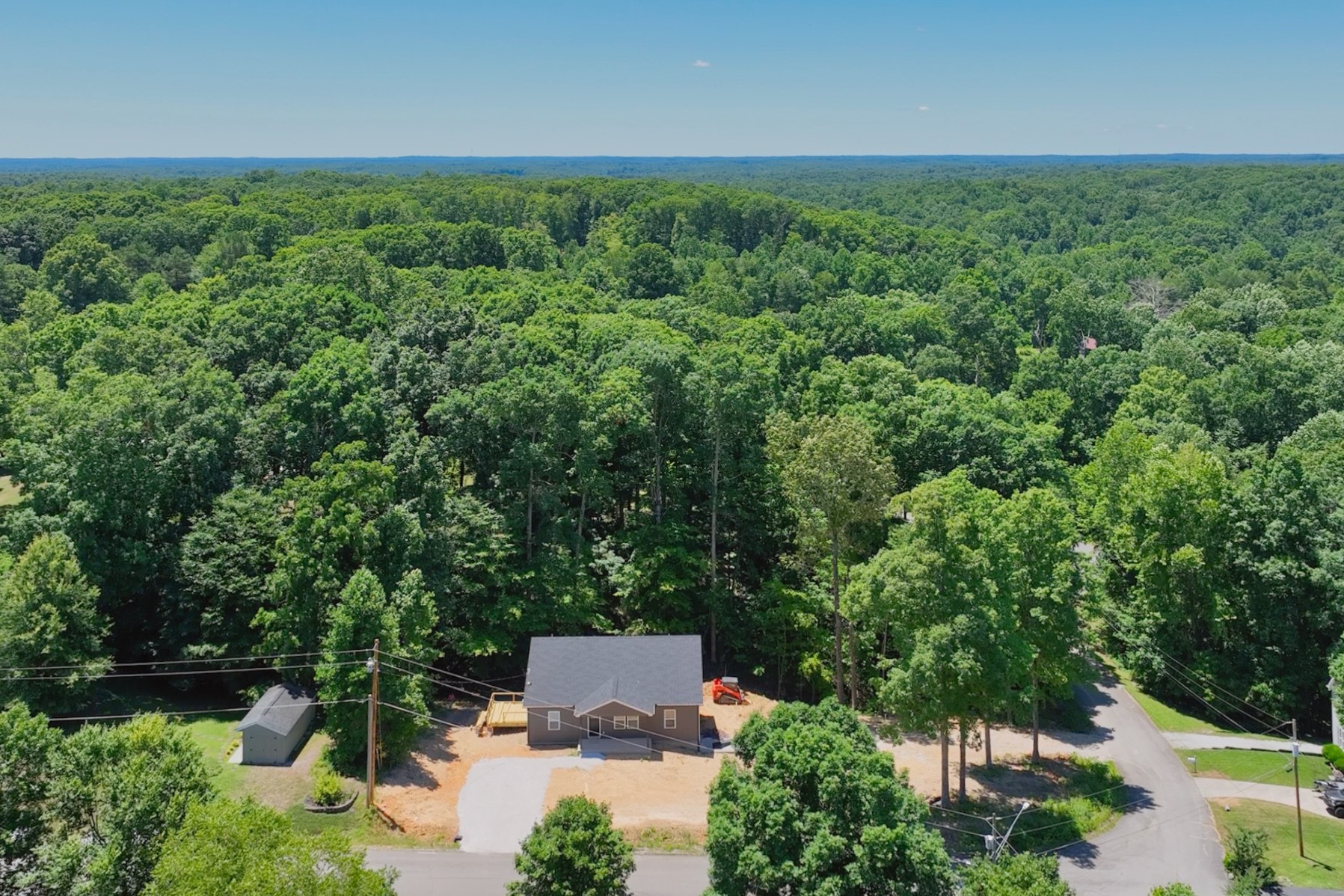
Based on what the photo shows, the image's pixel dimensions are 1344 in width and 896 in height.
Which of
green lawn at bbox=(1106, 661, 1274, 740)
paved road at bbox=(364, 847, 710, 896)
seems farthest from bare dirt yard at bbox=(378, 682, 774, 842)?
green lawn at bbox=(1106, 661, 1274, 740)

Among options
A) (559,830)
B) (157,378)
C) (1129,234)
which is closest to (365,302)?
(157,378)

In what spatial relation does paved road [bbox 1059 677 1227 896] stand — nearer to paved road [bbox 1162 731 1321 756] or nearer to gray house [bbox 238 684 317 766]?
paved road [bbox 1162 731 1321 756]

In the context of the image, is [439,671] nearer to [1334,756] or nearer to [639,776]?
[639,776]

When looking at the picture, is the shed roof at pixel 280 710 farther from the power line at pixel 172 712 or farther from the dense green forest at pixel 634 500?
the dense green forest at pixel 634 500

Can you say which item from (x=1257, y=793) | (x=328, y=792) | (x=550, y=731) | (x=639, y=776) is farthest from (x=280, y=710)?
(x=1257, y=793)

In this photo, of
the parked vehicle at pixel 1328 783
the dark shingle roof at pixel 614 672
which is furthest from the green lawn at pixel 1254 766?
the dark shingle roof at pixel 614 672
